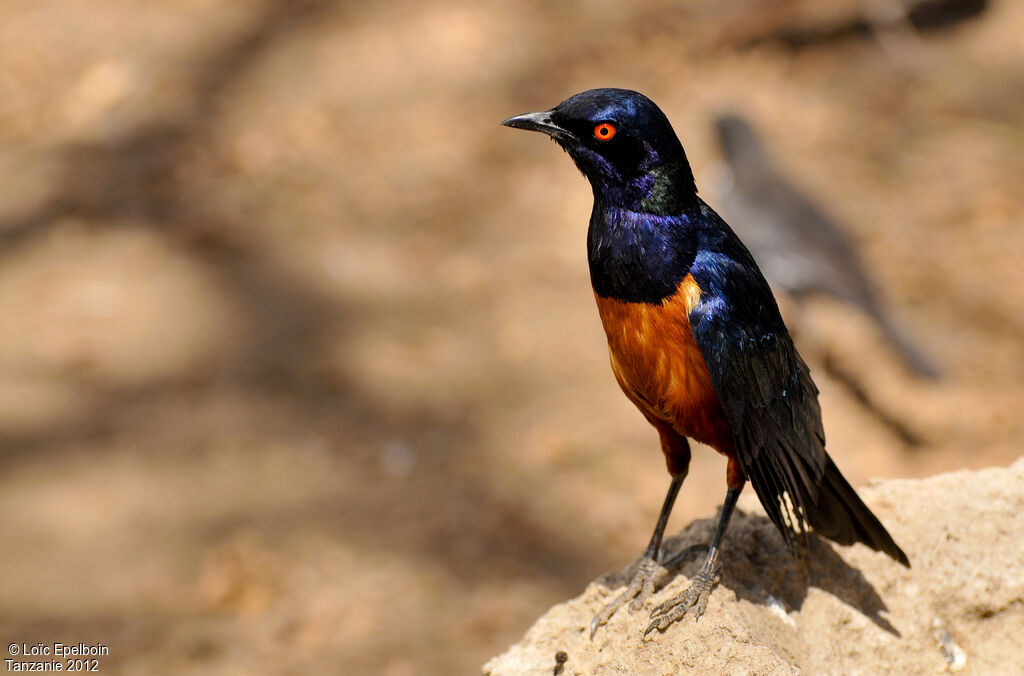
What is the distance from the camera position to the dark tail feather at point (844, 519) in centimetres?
407

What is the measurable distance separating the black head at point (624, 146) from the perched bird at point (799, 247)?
5127mm

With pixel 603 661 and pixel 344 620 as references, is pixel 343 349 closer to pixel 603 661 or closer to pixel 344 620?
pixel 344 620

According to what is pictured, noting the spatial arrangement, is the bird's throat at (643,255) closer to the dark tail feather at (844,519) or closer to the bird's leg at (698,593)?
the bird's leg at (698,593)

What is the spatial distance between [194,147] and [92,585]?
5.45m

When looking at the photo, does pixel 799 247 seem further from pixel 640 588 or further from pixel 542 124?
pixel 542 124

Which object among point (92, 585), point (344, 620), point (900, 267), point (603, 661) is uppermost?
point (900, 267)

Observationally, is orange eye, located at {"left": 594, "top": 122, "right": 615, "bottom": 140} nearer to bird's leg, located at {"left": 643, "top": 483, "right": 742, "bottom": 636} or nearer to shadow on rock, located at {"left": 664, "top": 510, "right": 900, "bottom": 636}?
bird's leg, located at {"left": 643, "top": 483, "right": 742, "bottom": 636}

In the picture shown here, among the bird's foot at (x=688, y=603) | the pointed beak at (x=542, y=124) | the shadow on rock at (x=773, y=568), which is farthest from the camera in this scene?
the shadow on rock at (x=773, y=568)

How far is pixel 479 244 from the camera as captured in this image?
10.0 m

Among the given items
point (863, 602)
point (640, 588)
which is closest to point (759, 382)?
point (640, 588)

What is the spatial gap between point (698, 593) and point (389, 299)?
237 inches

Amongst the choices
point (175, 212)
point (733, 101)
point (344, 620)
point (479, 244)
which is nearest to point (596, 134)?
point (344, 620)

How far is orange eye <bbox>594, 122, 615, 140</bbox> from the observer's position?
3504 millimetres

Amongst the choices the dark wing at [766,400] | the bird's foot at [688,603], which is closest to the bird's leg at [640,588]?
the bird's foot at [688,603]
